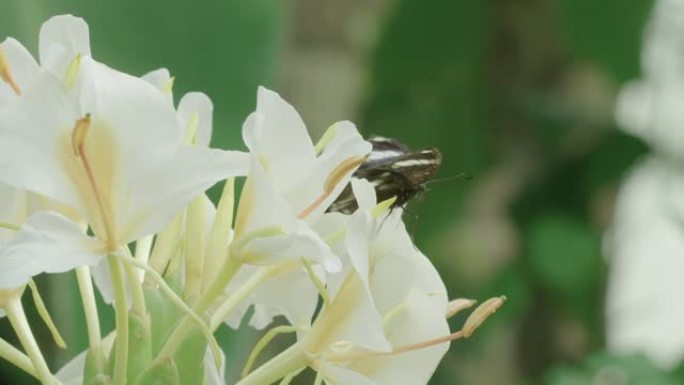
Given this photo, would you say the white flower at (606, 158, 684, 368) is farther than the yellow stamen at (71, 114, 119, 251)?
Yes

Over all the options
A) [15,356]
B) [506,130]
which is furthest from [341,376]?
[506,130]

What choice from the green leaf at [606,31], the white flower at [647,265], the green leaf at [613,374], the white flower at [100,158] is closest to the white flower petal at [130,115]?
the white flower at [100,158]

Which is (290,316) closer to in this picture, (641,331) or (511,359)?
(511,359)

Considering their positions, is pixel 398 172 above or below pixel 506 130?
above

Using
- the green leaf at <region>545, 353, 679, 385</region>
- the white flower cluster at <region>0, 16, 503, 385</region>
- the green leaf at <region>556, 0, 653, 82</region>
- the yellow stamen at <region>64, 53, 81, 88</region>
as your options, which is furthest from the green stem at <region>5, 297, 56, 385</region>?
the green leaf at <region>556, 0, 653, 82</region>

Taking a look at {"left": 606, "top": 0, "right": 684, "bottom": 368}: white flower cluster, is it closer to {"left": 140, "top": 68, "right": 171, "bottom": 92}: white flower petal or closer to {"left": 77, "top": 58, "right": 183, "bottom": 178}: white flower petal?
{"left": 140, "top": 68, "right": 171, "bottom": 92}: white flower petal

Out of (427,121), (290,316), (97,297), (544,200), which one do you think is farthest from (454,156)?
(290,316)

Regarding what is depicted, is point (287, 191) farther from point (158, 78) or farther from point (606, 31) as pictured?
point (606, 31)
